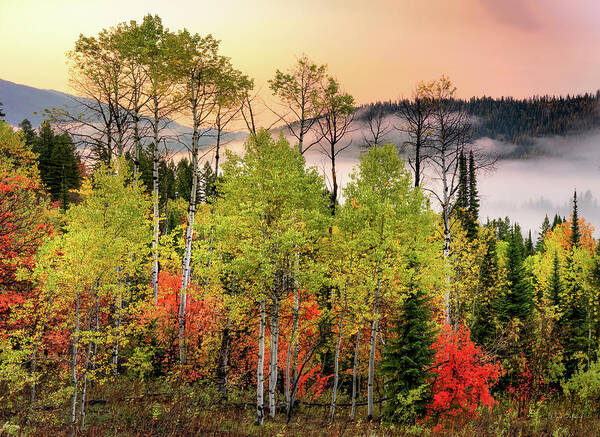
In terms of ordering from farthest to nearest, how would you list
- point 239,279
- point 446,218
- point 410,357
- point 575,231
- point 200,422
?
point 575,231 < point 446,218 < point 410,357 < point 239,279 < point 200,422

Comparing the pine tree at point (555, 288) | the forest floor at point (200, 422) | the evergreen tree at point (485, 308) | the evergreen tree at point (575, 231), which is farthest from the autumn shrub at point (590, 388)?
the evergreen tree at point (575, 231)

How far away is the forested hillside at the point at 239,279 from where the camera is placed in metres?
14.5

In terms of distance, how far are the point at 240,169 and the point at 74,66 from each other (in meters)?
11.9

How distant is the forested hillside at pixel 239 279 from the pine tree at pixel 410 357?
0.10 metres

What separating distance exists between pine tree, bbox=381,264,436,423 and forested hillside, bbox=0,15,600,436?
0.33ft

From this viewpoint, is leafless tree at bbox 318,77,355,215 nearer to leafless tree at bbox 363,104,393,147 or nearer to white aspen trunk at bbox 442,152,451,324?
leafless tree at bbox 363,104,393,147

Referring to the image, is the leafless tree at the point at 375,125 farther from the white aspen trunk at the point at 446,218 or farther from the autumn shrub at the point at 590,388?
the autumn shrub at the point at 590,388

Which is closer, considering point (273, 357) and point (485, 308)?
point (273, 357)

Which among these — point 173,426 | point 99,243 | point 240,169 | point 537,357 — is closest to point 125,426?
point 173,426

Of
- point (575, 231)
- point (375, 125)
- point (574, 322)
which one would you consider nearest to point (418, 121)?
point (375, 125)

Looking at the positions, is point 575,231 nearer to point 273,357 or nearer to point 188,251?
point 273,357

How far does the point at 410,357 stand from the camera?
61.7ft

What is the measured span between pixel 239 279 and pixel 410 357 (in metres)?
10.1

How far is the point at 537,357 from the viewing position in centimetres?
2922
